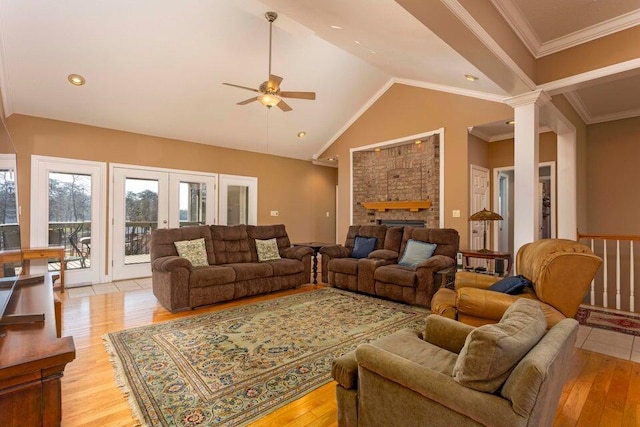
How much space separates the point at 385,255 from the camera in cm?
480

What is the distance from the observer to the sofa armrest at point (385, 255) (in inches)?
188

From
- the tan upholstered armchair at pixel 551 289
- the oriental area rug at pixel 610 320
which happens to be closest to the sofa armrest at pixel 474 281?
the tan upholstered armchair at pixel 551 289

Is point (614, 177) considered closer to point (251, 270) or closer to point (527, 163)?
point (527, 163)

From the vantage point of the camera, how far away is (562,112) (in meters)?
4.02

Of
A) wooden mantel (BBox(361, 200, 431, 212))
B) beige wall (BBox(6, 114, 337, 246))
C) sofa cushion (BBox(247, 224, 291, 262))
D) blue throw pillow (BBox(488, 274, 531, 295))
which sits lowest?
blue throw pillow (BBox(488, 274, 531, 295))

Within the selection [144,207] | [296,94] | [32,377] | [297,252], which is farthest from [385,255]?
[144,207]

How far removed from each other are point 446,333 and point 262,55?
4.32m

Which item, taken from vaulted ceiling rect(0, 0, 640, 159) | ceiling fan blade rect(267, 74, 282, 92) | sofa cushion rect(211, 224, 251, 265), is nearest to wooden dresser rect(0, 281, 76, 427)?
vaulted ceiling rect(0, 0, 640, 159)

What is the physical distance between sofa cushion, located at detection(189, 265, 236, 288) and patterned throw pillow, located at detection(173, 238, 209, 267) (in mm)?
289

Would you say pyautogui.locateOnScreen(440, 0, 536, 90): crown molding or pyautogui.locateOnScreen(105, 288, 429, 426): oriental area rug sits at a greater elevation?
pyautogui.locateOnScreen(440, 0, 536, 90): crown molding

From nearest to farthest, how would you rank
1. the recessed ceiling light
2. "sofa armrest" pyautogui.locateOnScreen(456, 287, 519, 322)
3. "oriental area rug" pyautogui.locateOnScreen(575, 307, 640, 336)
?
"sofa armrest" pyautogui.locateOnScreen(456, 287, 519, 322)
"oriental area rug" pyautogui.locateOnScreen(575, 307, 640, 336)
the recessed ceiling light

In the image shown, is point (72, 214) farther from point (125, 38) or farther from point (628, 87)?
point (628, 87)

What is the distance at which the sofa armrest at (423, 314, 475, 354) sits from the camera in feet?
5.82

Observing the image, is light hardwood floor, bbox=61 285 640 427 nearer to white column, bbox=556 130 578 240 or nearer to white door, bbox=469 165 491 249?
white column, bbox=556 130 578 240
